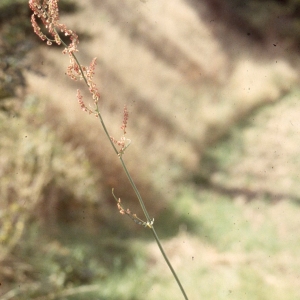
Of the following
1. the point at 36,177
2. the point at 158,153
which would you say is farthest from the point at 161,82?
the point at 36,177

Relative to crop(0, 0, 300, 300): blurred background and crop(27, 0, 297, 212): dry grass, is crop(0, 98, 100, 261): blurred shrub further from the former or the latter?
crop(27, 0, 297, 212): dry grass

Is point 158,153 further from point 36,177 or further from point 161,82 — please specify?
point 36,177

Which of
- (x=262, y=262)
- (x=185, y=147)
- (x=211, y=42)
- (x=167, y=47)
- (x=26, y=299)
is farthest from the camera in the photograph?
(x=211, y=42)

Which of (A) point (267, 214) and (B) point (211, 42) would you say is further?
(B) point (211, 42)

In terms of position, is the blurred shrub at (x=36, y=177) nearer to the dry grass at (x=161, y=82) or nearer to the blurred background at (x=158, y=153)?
the blurred background at (x=158, y=153)


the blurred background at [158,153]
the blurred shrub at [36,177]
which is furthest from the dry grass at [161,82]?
the blurred shrub at [36,177]

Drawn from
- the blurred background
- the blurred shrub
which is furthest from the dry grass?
the blurred shrub

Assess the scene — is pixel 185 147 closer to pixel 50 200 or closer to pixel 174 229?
pixel 174 229

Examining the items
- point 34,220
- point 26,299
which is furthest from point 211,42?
point 26,299
